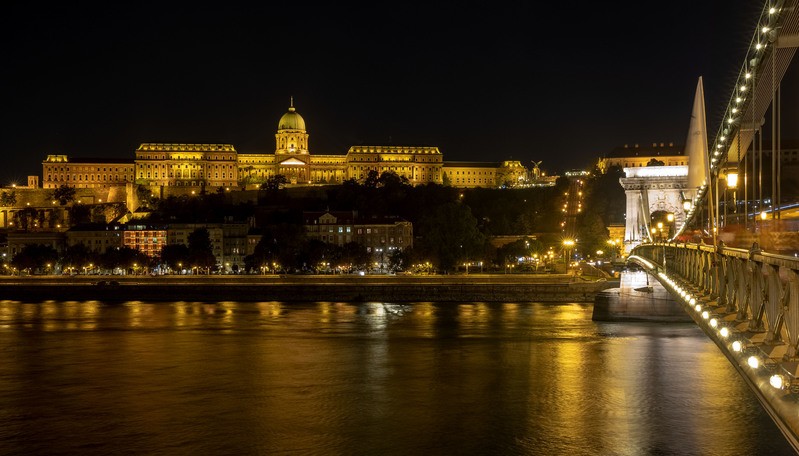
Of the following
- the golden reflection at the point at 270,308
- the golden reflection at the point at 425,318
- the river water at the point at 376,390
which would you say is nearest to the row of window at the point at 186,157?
the golden reflection at the point at 270,308

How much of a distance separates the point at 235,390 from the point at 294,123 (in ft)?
256

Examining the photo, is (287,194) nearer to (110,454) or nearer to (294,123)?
(294,123)

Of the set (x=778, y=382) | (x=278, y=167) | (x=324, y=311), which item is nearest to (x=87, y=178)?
(x=278, y=167)

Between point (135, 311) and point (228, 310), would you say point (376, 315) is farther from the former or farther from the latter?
point (135, 311)

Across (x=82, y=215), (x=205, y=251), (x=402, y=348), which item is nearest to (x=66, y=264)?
(x=205, y=251)

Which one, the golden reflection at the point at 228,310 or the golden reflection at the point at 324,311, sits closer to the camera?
the golden reflection at the point at 324,311

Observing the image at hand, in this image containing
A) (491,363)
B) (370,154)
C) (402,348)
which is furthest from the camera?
(370,154)

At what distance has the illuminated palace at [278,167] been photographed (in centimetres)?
8531

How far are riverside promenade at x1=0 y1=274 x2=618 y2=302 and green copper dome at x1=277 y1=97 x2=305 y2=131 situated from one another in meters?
52.4

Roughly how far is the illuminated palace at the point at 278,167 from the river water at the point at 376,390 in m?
62.1

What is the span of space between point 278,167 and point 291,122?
23.8 feet

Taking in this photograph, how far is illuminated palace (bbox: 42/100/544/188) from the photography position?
8531 centimetres

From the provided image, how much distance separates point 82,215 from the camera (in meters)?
76.1

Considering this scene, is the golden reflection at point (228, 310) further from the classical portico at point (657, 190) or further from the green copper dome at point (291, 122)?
the green copper dome at point (291, 122)
